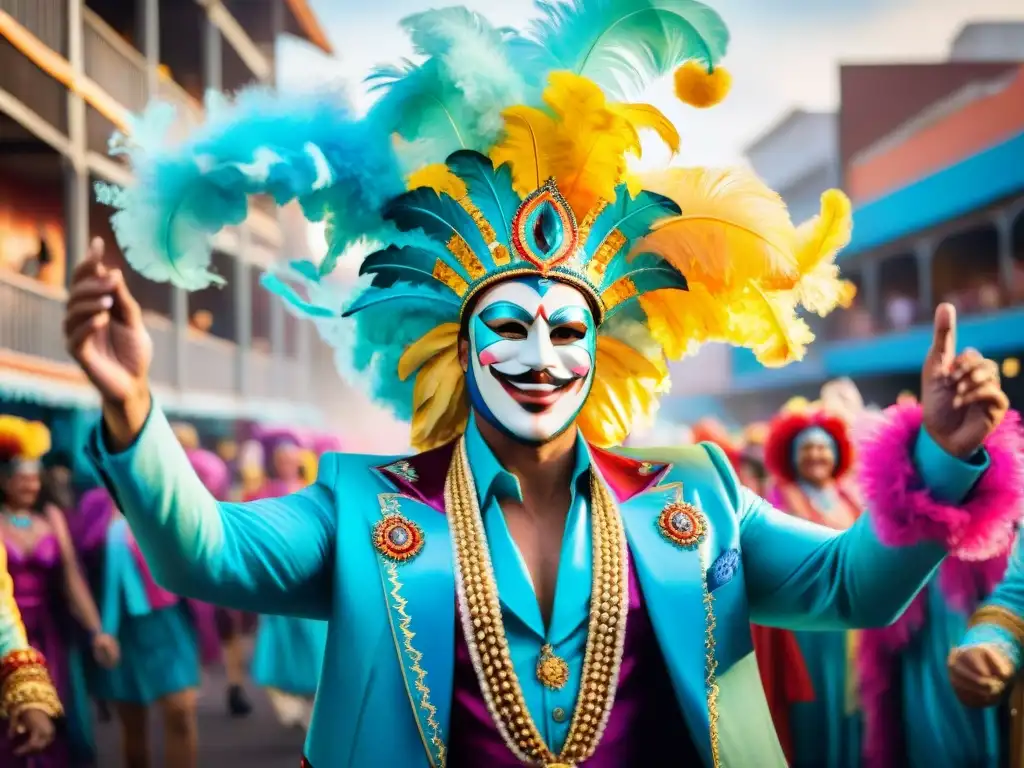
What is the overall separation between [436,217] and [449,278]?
15 cm

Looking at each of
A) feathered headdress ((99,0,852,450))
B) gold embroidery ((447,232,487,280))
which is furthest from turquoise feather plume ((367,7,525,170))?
gold embroidery ((447,232,487,280))

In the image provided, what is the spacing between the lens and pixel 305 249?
3.01 m

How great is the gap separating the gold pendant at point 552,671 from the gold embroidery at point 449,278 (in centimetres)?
83

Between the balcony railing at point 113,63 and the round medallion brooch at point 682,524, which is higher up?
the balcony railing at point 113,63

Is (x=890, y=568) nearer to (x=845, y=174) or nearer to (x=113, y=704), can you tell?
(x=113, y=704)

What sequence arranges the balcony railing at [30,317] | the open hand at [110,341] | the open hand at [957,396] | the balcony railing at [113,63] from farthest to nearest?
the balcony railing at [113,63], the balcony railing at [30,317], the open hand at [957,396], the open hand at [110,341]

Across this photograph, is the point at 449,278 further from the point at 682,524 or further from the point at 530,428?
Result: the point at 682,524

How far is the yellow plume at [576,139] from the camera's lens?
246 centimetres

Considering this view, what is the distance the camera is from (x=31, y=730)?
3.17 m

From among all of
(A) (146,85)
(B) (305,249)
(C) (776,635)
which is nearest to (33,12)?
(A) (146,85)

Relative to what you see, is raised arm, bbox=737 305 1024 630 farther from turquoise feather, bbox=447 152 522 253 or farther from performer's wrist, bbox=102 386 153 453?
Answer: performer's wrist, bbox=102 386 153 453

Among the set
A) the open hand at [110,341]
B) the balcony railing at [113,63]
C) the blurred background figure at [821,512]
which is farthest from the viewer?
the balcony railing at [113,63]

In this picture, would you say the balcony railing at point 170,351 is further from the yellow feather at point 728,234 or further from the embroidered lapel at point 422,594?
the yellow feather at point 728,234

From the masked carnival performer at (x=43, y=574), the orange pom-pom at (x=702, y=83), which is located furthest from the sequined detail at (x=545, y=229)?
the masked carnival performer at (x=43, y=574)
